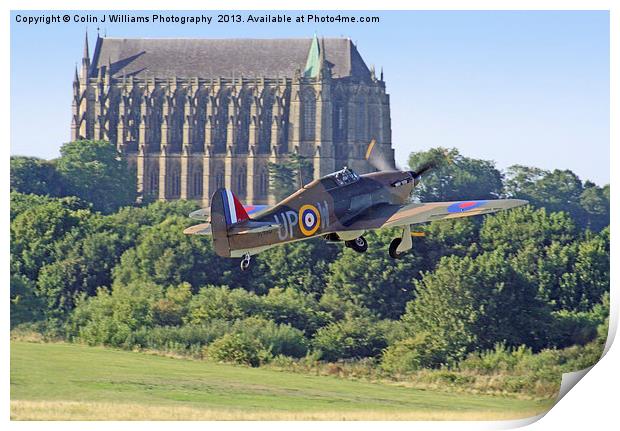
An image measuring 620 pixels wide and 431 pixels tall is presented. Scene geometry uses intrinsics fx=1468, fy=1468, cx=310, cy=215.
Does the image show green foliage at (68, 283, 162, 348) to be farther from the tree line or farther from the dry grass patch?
the dry grass patch

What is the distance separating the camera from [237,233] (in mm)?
33281

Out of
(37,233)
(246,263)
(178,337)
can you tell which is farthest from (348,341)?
(246,263)

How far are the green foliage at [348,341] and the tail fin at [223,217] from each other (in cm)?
2705

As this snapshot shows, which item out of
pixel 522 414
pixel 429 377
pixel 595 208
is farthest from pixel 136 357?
pixel 595 208

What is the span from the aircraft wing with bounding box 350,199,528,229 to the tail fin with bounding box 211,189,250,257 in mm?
3620

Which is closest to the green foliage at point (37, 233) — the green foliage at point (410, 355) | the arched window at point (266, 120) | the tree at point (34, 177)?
the green foliage at point (410, 355)

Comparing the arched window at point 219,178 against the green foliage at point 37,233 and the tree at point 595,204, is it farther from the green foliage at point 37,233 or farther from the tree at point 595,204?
the green foliage at point 37,233

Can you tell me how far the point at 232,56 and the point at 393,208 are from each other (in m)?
151

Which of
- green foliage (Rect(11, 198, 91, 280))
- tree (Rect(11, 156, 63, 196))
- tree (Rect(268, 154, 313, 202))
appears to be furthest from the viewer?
tree (Rect(268, 154, 313, 202))

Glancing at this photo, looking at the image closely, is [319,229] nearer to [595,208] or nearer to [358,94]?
[595,208]

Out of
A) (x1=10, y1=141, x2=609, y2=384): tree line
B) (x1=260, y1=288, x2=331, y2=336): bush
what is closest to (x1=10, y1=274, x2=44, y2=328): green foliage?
(x1=10, y1=141, x2=609, y2=384): tree line

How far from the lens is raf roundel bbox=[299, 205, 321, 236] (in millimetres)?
35000

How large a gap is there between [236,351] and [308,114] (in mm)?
138410

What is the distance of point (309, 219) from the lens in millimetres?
35156
